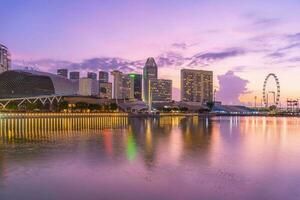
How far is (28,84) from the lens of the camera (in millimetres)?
144625

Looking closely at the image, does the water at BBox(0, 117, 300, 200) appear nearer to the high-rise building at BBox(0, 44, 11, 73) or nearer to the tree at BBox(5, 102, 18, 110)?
the tree at BBox(5, 102, 18, 110)

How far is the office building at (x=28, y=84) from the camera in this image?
5463 inches

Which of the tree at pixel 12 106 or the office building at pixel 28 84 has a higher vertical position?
the office building at pixel 28 84

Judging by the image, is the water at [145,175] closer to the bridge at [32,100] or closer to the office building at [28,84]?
the bridge at [32,100]

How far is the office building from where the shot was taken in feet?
455

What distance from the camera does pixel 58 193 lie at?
1332 cm

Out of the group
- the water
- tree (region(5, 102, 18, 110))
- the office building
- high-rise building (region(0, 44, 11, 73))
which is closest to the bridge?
tree (region(5, 102, 18, 110))

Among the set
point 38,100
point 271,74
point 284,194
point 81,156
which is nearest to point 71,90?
point 38,100

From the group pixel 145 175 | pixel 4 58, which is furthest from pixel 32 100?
pixel 145 175

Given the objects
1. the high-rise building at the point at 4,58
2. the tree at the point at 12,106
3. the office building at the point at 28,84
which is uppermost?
the high-rise building at the point at 4,58

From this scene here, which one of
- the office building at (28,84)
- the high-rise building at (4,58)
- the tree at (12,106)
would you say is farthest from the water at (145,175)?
the high-rise building at (4,58)

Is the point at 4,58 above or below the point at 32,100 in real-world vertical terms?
above

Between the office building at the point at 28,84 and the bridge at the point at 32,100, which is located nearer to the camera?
the bridge at the point at 32,100

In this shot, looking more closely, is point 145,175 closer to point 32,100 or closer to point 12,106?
point 12,106
